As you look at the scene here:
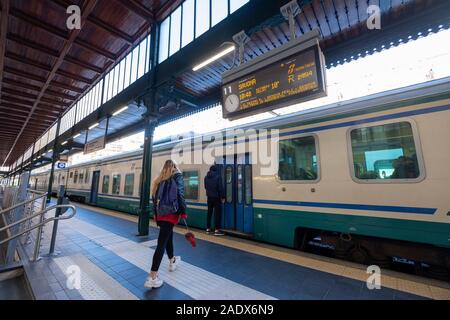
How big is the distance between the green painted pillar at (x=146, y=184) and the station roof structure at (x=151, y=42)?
0.52 metres

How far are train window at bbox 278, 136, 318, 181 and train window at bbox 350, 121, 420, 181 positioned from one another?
24.9 inches

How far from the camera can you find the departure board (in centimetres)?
263

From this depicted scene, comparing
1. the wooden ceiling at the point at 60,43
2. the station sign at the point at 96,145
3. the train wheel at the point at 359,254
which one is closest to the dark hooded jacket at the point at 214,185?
the train wheel at the point at 359,254

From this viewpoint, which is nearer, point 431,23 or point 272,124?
point 431,23

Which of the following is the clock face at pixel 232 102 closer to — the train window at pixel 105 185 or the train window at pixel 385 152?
the train window at pixel 385 152

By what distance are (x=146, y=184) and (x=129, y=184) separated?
3465 millimetres

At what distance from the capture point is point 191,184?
586 cm

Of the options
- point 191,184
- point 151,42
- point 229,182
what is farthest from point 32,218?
point 151,42

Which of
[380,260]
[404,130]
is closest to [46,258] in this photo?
[380,260]

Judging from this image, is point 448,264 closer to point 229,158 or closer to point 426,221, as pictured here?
point 426,221

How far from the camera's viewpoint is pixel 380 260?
315 centimetres

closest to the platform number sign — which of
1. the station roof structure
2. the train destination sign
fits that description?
the train destination sign
